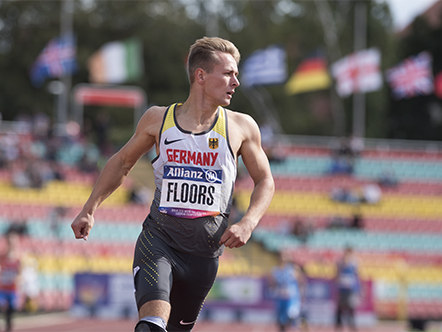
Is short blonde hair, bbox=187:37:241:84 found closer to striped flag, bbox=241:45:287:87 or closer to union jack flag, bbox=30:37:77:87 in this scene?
striped flag, bbox=241:45:287:87

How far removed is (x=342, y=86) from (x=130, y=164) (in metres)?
27.7

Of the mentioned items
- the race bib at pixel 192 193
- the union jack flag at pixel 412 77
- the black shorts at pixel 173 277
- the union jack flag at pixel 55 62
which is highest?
the union jack flag at pixel 55 62

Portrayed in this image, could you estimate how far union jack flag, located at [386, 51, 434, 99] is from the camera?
92.9ft

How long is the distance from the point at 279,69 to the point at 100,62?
841cm

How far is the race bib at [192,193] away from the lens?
4.18 meters

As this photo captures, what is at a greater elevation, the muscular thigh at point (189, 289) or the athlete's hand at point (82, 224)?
the athlete's hand at point (82, 224)

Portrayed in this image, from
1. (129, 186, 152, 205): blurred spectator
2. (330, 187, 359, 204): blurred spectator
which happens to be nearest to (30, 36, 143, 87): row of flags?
(129, 186, 152, 205): blurred spectator

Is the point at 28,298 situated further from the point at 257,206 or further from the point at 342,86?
the point at 342,86

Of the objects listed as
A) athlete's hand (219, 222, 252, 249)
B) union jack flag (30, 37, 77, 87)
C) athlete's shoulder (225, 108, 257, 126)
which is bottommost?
athlete's hand (219, 222, 252, 249)

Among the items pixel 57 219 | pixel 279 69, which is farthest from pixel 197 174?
pixel 279 69

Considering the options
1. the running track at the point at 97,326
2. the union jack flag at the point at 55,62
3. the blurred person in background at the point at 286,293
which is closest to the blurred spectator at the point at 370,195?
the running track at the point at 97,326

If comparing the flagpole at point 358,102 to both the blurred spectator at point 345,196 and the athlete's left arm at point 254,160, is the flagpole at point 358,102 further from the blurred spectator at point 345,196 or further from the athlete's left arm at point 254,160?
the athlete's left arm at point 254,160

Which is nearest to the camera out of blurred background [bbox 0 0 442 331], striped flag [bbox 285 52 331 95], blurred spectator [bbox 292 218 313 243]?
blurred background [bbox 0 0 442 331]

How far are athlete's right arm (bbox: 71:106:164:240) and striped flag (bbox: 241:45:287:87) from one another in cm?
2461
